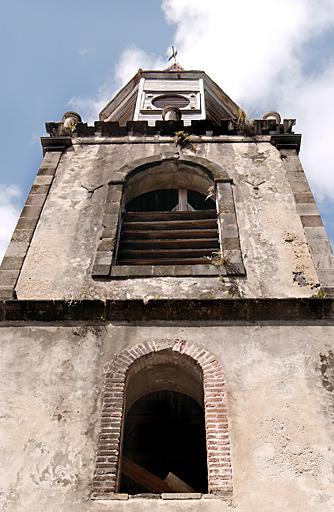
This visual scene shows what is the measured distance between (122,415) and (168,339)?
1192mm

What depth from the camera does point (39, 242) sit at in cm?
941

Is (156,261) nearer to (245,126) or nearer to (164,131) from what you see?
(164,131)

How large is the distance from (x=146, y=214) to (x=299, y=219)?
8.42 feet

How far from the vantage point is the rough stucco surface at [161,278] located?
27.5 feet

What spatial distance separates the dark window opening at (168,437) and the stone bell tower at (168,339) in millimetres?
23

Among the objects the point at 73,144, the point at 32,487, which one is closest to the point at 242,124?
the point at 73,144

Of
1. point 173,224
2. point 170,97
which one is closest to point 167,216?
point 173,224

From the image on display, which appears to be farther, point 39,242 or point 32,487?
point 39,242

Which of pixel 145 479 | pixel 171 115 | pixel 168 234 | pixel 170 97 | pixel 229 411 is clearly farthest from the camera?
pixel 170 97

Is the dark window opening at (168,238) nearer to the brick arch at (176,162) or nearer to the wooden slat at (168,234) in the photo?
the wooden slat at (168,234)

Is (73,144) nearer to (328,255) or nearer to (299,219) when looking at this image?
(299,219)

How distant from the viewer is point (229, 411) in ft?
21.6

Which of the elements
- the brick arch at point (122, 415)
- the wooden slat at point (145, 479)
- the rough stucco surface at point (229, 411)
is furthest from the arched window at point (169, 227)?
the wooden slat at point (145, 479)

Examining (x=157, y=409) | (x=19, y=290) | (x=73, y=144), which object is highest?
(x=73, y=144)
